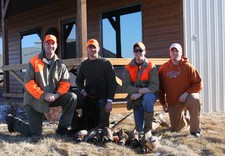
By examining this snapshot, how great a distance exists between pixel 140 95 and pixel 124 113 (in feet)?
8.16

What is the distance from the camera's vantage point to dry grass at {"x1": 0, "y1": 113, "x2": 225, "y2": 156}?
16.6 feet

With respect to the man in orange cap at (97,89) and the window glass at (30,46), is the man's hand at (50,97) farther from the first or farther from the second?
the window glass at (30,46)

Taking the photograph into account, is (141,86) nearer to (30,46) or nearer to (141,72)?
(141,72)

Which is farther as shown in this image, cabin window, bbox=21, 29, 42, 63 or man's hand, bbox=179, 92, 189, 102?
cabin window, bbox=21, 29, 42, 63

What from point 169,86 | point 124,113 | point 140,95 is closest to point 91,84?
point 140,95

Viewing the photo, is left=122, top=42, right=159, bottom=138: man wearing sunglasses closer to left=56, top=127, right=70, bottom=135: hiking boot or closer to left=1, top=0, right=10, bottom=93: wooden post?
left=56, top=127, right=70, bottom=135: hiking boot

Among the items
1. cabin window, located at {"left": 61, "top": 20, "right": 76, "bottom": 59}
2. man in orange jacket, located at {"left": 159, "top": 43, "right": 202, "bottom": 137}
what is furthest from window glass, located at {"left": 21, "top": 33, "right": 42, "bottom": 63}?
man in orange jacket, located at {"left": 159, "top": 43, "right": 202, "bottom": 137}

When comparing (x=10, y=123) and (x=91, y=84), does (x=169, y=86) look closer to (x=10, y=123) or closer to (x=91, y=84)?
(x=91, y=84)

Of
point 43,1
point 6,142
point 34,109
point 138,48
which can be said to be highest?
point 43,1

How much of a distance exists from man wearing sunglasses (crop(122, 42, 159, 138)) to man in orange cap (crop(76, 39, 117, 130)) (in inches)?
10.4

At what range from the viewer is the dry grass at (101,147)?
5.05 meters

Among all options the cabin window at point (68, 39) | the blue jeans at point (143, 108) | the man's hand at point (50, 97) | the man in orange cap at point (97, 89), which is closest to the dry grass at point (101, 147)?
the blue jeans at point (143, 108)

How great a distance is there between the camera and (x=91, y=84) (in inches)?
240

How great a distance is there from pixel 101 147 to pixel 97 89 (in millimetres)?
1085
